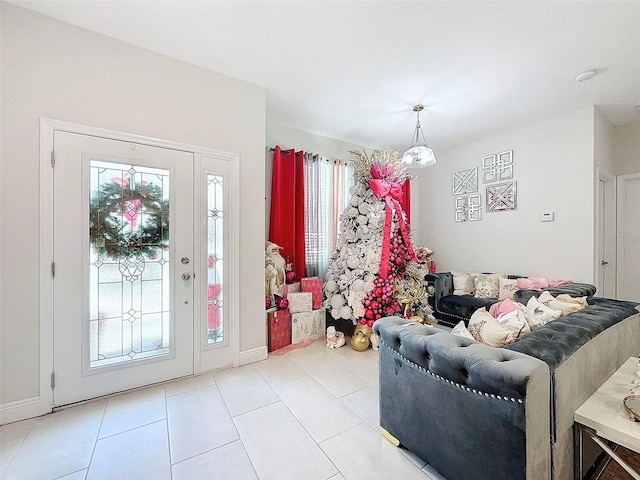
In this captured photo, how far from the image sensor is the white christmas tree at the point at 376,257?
3.05m

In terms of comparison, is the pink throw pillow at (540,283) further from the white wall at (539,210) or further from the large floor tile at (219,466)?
the large floor tile at (219,466)

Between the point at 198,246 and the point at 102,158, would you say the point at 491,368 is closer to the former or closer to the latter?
the point at 198,246

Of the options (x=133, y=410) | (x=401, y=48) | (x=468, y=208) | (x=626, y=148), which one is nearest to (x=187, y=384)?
(x=133, y=410)

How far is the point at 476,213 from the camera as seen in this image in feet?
13.7

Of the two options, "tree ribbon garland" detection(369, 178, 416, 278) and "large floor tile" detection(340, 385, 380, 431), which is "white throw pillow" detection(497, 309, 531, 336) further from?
"tree ribbon garland" detection(369, 178, 416, 278)

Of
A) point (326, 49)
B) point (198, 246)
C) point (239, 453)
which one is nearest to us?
point (239, 453)

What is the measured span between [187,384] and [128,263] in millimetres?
1134

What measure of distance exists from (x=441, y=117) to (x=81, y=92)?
3636mm

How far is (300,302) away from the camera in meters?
3.15

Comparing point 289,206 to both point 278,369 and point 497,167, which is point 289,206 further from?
point 497,167

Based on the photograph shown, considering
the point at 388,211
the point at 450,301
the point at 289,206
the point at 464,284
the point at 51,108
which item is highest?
the point at 51,108

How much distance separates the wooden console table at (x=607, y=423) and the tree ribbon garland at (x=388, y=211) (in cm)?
188

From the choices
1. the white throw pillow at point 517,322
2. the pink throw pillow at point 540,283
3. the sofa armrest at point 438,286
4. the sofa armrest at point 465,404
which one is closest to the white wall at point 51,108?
the sofa armrest at point 465,404

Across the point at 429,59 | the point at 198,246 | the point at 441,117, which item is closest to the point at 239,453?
the point at 198,246
